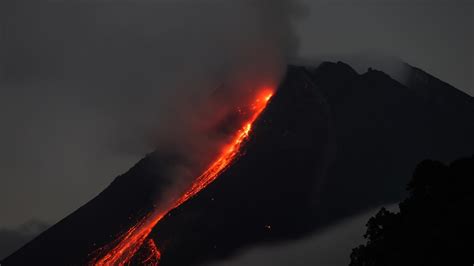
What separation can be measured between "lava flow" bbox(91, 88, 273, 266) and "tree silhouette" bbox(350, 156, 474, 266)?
2713 inches

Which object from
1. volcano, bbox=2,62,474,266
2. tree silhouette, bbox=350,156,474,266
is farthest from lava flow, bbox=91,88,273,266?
tree silhouette, bbox=350,156,474,266

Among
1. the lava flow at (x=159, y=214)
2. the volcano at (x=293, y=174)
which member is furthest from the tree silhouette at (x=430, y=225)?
the lava flow at (x=159, y=214)

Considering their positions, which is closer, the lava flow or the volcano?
the lava flow

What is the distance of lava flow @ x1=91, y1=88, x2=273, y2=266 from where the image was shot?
4801 inches

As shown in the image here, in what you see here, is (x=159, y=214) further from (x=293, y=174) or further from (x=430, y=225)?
(x=430, y=225)

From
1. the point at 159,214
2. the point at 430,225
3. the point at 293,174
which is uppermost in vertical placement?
the point at 159,214

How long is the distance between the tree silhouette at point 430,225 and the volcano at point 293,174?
6842 cm

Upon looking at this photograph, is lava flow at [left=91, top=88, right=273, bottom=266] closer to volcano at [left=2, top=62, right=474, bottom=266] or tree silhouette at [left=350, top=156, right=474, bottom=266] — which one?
volcano at [left=2, top=62, right=474, bottom=266]

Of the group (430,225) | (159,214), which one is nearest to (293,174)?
(159,214)

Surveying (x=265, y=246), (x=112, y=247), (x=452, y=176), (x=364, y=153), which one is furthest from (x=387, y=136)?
(x=452, y=176)

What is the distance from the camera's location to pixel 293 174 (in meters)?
136

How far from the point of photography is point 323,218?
431ft

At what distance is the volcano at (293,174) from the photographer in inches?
4882

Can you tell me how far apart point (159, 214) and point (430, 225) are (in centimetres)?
8988
